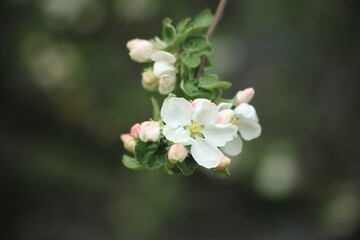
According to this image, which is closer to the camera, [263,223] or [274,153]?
[274,153]

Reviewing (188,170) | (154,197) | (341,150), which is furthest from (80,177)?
(188,170)

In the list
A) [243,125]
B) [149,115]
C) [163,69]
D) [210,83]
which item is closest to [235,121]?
[243,125]

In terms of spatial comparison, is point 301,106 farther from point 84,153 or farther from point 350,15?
point 84,153

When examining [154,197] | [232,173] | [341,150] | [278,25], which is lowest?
[154,197]

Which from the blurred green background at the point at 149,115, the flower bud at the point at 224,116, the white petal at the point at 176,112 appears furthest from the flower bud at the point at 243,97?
the blurred green background at the point at 149,115

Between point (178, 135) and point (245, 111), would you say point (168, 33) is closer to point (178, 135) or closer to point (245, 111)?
point (245, 111)

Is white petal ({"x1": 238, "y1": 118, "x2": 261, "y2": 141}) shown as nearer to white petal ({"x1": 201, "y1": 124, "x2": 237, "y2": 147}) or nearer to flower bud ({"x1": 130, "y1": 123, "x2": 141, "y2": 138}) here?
white petal ({"x1": 201, "y1": 124, "x2": 237, "y2": 147})
